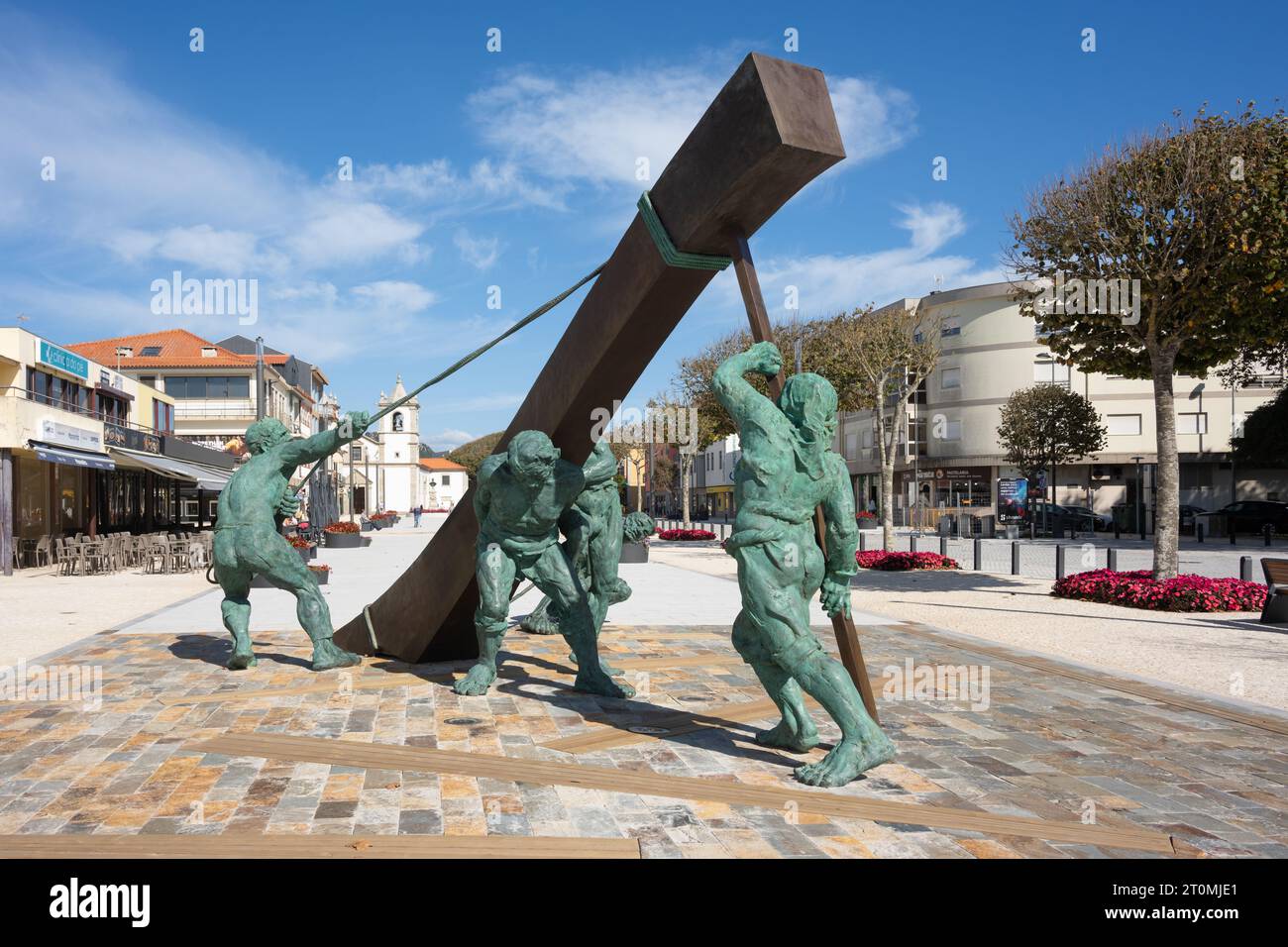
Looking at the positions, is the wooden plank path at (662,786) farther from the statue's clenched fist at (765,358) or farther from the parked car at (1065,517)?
the parked car at (1065,517)

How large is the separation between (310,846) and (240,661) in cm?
390

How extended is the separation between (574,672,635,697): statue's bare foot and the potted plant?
885 inches

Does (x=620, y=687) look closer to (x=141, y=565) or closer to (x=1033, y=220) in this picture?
(x=1033, y=220)

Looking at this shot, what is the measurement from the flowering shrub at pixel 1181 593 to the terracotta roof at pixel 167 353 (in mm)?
38182

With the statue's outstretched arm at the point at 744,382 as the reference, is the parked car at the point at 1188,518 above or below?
below

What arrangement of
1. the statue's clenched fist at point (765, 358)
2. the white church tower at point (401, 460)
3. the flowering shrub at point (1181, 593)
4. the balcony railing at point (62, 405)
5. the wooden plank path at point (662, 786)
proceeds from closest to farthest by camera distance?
the wooden plank path at point (662, 786) < the statue's clenched fist at point (765, 358) < the flowering shrub at point (1181, 593) < the balcony railing at point (62, 405) < the white church tower at point (401, 460)

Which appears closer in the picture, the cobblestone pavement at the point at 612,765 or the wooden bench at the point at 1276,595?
the cobblestone pavement at the point at 612,765

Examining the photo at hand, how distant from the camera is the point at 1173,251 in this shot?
37.6ft

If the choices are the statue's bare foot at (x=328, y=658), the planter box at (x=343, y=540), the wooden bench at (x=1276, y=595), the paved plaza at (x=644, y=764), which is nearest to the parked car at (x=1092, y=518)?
the wooden bench at (x=1276, y=595)

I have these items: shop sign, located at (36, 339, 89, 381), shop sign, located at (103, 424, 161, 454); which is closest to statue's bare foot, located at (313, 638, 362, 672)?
shop sign, located at (36, 339, 89, 381)

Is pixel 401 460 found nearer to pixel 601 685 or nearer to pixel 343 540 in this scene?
pixel 343 540

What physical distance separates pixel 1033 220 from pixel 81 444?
2076 cm

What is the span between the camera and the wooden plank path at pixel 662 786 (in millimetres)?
3320

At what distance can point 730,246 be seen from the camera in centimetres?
451
